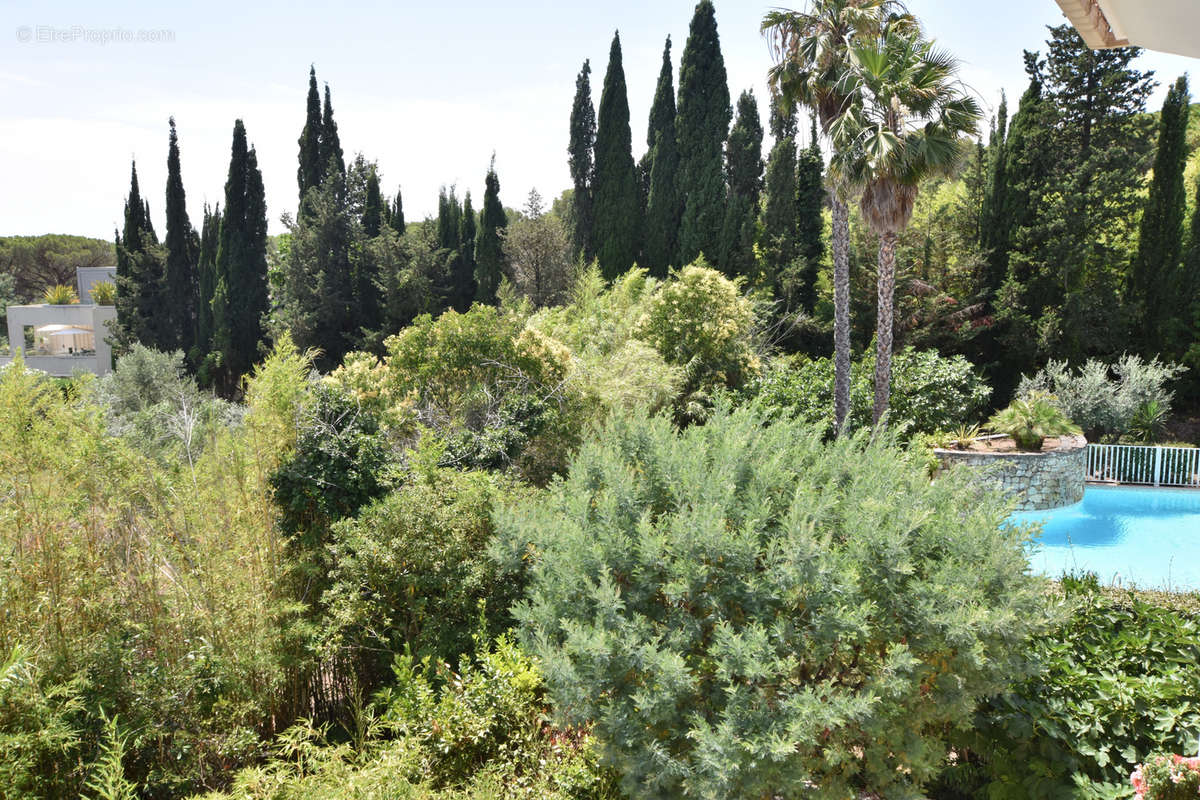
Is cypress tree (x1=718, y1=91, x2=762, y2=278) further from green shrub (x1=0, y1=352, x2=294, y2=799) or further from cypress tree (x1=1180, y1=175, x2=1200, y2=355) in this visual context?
green shrub (x1=0, y1=352, x2=294, y2=799)

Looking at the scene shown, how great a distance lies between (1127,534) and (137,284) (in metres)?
32.7

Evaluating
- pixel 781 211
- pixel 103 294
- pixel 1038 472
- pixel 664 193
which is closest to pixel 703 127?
pixel 664 193

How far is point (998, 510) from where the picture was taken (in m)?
3.90

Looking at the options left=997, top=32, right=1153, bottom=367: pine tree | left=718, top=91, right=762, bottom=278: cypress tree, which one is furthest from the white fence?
left=718, top=91, right=762, bottom=278: cypress tree

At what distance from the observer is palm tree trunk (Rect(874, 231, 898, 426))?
11.2m

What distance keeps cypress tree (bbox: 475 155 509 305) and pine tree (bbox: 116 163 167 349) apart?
1349 centimetres

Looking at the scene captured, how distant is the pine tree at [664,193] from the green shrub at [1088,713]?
18753 mm

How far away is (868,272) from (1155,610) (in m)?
15.0

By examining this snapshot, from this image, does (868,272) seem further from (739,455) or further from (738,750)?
(738,750)

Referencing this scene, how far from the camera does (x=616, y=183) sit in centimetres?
2270

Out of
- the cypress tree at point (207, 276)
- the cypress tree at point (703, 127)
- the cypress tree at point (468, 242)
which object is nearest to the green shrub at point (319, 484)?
the cypress tree at point (703, 127)

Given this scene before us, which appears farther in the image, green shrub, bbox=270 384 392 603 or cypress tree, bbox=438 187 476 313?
cypress tree, bbox=438 187 476 313

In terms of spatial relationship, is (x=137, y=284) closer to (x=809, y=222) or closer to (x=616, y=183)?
(x=616, y=183)

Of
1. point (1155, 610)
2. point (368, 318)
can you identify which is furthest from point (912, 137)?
point (368, 318)
